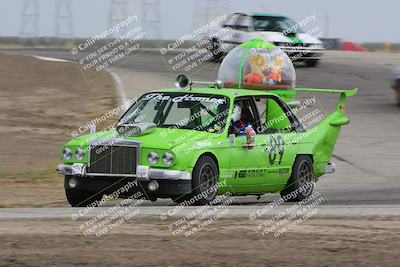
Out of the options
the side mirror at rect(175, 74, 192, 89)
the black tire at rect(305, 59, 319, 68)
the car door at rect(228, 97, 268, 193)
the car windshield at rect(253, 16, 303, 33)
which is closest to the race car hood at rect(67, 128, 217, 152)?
the car door at rect(228, 97, 268, 193)

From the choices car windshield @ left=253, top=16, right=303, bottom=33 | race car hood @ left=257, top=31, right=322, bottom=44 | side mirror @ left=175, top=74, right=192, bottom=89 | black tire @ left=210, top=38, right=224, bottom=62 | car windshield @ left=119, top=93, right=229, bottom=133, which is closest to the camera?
car windshield @ left=119, top=93, right=229, bottom=133

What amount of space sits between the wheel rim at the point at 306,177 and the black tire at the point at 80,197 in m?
2.91

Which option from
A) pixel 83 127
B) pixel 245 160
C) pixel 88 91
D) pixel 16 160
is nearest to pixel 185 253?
pixel 245 160

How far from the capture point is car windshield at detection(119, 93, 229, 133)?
12.1 metres

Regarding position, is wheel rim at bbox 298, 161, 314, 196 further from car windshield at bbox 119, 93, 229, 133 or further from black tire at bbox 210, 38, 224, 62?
black tire at bbox 210, 38, 224, 62

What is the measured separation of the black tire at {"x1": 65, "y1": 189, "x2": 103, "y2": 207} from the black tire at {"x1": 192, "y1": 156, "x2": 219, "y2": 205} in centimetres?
124

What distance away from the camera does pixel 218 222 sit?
975cm

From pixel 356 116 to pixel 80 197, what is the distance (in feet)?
41.4

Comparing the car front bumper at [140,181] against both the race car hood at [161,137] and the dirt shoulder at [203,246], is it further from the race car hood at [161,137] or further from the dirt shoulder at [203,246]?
the dirt shoulder at [203,246]

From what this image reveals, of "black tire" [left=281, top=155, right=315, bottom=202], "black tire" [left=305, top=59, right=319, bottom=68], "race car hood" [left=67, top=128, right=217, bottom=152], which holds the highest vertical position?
"race car hood" [left=67, top=128, right=217, bottom=152]

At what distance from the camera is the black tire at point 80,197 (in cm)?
1180

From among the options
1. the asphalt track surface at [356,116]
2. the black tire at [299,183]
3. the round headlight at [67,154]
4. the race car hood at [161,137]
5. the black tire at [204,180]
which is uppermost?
the race car hood at [161,137]

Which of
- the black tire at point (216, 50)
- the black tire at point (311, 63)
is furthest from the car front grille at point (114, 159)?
the black tire at point (311, 63)

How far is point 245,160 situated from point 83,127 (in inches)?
348
